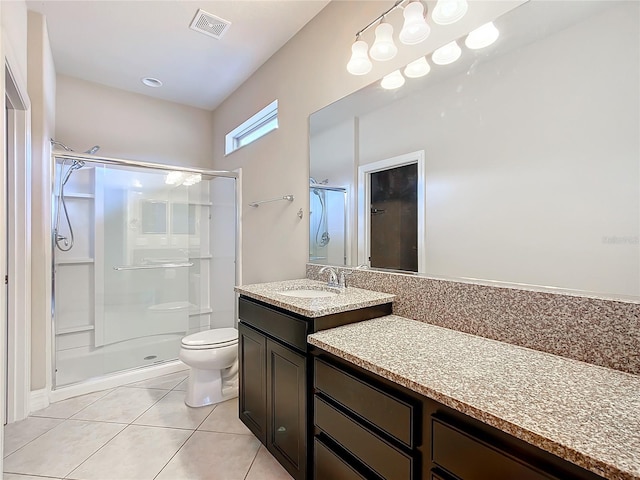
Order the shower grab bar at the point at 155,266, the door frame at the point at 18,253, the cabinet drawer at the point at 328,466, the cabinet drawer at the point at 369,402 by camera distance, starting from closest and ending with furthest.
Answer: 1. the cabinet drawer at the point at 369,402
2. the cabinet drawer at the point at 328,466
3. the door frame at the point at 18,253
4. the shower grab bar at the point at 155,266

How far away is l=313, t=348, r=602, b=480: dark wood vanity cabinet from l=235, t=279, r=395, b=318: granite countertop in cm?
18

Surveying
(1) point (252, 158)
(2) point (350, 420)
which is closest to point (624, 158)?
(2) point (350, 420)

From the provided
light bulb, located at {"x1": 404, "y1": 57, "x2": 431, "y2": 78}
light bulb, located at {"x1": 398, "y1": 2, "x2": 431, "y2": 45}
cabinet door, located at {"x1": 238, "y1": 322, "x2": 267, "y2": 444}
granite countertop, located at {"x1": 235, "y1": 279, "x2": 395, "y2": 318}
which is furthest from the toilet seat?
light bulb, located at {"x1": 398, "y1": 2, "x2": 431, "y2": 45}

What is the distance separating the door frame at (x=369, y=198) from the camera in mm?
1527

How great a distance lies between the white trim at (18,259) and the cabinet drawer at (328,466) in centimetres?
203

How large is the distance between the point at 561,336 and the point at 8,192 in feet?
9.66

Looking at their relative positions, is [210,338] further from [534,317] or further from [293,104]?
[534,317]

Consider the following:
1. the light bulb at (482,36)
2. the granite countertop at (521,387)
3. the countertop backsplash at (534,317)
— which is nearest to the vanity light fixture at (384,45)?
the light bulb at (482,36)

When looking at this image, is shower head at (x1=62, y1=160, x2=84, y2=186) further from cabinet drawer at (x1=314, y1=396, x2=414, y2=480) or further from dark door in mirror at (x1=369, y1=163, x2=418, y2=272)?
cabinet drawer at (x1=314, y1=396, x2=414, y2=480)

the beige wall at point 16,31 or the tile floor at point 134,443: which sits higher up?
the beige wall at point 16,31

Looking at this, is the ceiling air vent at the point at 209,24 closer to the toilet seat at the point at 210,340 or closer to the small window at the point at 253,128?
the small window at the point at 253,128

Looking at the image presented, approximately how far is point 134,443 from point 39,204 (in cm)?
170

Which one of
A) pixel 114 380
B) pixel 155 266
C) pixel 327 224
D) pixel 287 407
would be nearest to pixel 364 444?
pixel 287 407

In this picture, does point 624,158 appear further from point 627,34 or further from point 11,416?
point 11,416
